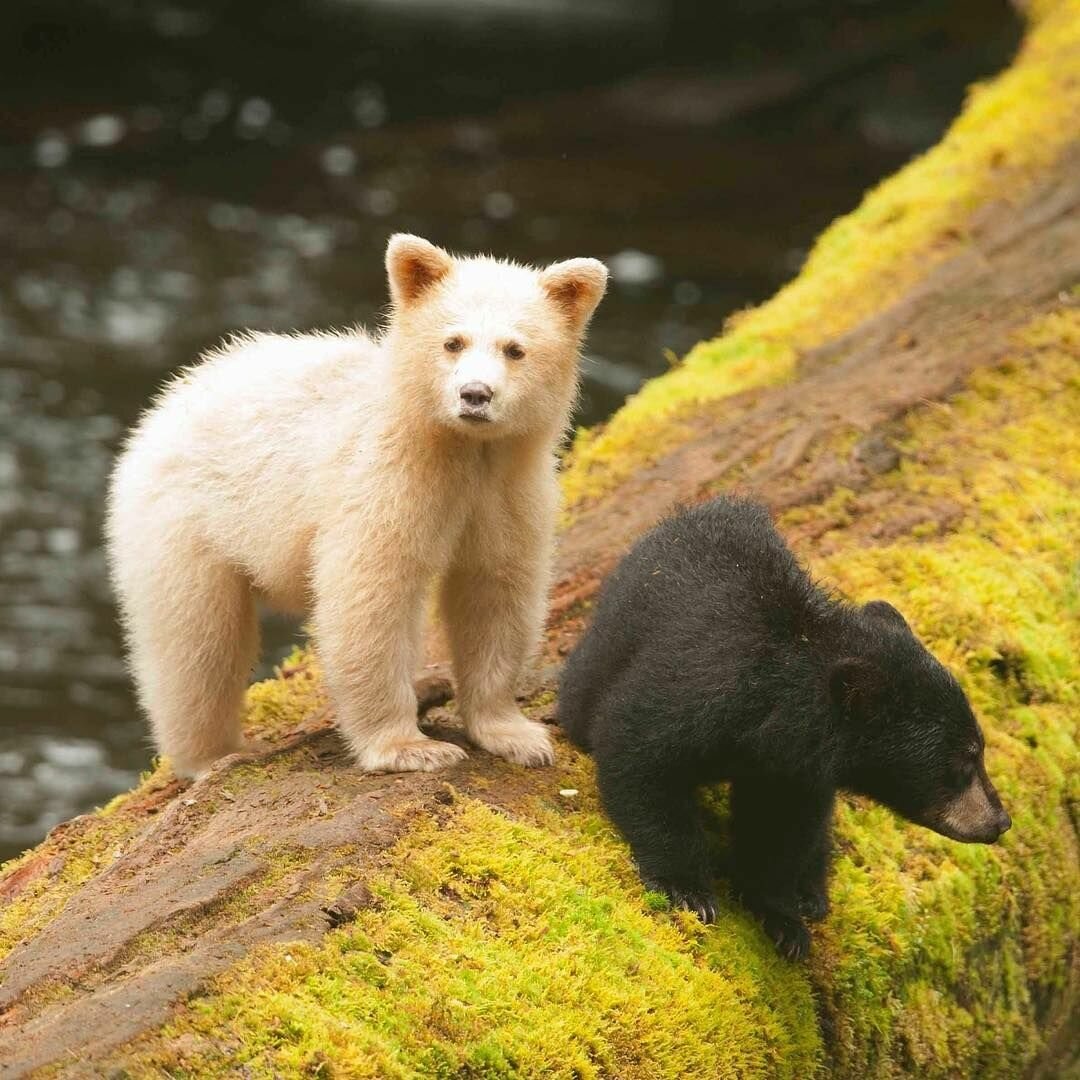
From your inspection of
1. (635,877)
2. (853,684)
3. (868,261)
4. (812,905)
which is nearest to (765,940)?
(812,905)

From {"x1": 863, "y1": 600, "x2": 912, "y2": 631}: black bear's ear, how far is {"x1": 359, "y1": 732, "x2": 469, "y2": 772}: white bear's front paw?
1.53 meters

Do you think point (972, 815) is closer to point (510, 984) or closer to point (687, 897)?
point (687, 897)

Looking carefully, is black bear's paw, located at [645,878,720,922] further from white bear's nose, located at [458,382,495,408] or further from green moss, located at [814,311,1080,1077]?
white bear's nose, located at [458,382,495,408]

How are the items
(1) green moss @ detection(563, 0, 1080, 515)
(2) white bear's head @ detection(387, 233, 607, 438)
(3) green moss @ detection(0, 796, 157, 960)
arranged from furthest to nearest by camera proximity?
(1) green moss @ detection(563, 0, 1080, 515) → (2) white bear's head @ detection(387, 233, 607, 438) → (3) green moss @ detection(0, 796, 157, 960)

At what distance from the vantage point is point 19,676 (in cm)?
1127

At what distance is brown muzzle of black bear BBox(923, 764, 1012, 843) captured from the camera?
17.1 feet

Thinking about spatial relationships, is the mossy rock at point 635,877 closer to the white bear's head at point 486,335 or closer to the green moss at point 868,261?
the green moss at point 868,261

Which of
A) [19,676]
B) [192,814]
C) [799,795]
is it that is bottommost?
[19,676]

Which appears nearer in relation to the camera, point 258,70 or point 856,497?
point 856,497

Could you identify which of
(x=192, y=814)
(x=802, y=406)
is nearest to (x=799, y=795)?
(x=192, y=814)

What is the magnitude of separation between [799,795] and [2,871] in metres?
2.96

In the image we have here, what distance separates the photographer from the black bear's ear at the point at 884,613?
534 cm

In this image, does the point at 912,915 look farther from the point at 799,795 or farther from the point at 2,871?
the point at 2,871

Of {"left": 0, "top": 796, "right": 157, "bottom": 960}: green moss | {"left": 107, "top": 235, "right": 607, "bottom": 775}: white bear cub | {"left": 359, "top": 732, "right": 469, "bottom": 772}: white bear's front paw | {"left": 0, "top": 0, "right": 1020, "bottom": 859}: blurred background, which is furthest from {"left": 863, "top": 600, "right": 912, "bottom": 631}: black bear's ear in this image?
{"left": 0, "top": 0, "right": 1020, "bottom": 859}: blurred background
